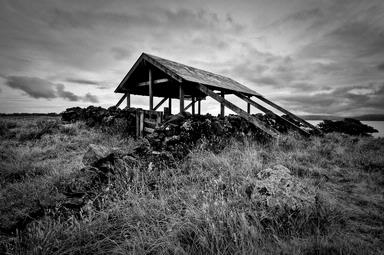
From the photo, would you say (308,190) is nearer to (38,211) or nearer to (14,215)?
(38,211)

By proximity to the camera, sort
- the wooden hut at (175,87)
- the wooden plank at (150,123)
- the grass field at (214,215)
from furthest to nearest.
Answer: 1. the wooden plank at (150,123)
2. the wooden hut at (175,87)
3. the grass field at (214,215)

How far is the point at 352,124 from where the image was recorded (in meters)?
13.4

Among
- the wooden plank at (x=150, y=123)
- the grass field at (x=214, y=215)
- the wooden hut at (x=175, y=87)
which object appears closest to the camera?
the grass field at (x=214, y=215)

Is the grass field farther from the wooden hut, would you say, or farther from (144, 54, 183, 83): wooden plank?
(144, 54, 183, 83): wooden plank

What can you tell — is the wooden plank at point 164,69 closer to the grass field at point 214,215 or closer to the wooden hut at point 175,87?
the wooden hut at point 175,87

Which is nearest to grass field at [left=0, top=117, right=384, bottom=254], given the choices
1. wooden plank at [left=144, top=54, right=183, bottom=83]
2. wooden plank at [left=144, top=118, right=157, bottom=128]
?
wooden plank at [left=144, top=118, right=157, bottom=128]

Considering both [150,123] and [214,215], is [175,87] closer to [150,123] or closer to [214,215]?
[150,123]

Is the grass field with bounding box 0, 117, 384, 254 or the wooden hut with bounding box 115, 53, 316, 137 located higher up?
the wooden hut with bounding box 115, 53, 316, 137

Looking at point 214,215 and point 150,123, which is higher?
point 150,123

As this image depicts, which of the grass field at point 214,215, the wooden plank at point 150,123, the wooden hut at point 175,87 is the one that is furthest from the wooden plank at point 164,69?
the grass field at point 214,215

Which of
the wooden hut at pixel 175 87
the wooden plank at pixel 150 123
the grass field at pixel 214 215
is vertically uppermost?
the wooden hut at pixel 175 87

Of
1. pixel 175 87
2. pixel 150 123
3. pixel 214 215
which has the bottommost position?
pixel 214 215

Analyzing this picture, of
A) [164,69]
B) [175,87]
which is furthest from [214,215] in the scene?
[175,87]

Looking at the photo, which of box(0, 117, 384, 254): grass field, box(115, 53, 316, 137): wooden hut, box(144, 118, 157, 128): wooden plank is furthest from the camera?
box(144, 118, 157, 128): wooden plank
